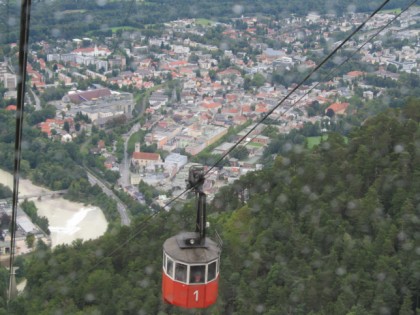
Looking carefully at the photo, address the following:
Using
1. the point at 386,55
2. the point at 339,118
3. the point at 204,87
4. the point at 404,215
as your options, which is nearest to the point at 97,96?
the point at 204,87

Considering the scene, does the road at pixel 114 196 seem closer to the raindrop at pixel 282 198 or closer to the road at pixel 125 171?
the road at pixel 125 171

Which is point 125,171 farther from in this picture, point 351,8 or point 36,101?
point 351,8

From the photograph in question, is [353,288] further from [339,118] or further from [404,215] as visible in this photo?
[339,118]

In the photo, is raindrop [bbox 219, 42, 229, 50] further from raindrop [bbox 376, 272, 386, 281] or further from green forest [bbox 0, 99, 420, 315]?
raindrop [bbox 376, 272, 386, 281]

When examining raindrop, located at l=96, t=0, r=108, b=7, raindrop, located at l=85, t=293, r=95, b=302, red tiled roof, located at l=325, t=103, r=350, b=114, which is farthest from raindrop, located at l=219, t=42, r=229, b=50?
raindrop, located at l=85, t=293, r=95, b=302

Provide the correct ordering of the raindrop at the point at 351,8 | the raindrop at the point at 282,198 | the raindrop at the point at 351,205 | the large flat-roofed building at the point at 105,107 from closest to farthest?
the raindrop at the point at 351,205, the raindrop at the point at 282,198, the large flat-roofed building at the point at 105,107, the raindrop at the point at 351,8

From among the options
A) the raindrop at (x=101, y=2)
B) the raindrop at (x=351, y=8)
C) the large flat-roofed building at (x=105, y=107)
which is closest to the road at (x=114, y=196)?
the large flat-roofed building at (x=105, y=107)

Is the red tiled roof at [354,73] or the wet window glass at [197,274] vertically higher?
the wet window glass at [197,274]
